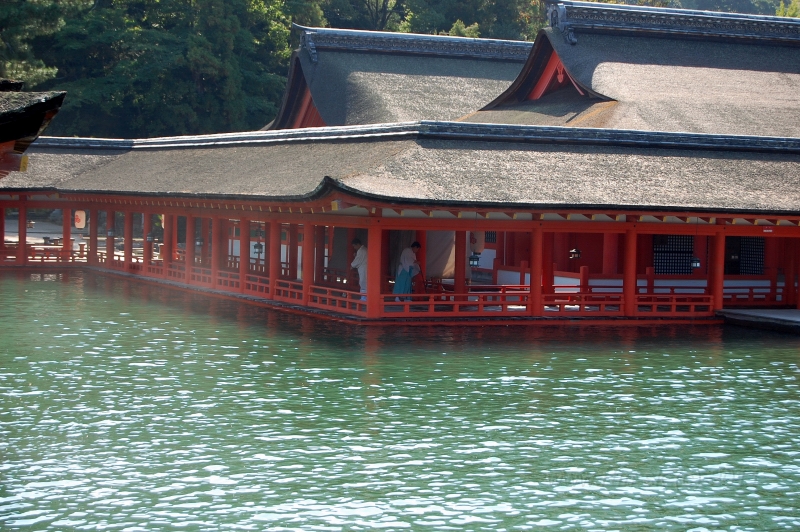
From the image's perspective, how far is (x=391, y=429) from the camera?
14.3 metres

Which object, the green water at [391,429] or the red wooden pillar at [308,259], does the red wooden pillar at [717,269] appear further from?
the red wooden pillar at [308,259]

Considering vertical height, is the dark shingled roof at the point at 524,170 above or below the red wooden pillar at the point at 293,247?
above

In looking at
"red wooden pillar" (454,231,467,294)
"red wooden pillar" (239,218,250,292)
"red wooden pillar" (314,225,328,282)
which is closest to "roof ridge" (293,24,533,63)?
"red wooden pillar" (314,225,328,282)

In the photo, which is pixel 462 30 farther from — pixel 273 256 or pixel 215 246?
pixel 273 256

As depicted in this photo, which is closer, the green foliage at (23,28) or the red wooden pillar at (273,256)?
the red wooden pillar at (273,256)

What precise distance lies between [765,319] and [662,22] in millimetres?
15102

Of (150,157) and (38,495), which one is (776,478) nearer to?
(38,495)

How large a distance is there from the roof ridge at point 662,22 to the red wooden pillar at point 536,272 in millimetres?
12972

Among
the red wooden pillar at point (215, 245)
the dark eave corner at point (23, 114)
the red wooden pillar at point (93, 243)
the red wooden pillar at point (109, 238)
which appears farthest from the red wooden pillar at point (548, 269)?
the dark eave corner at point (23, 114)

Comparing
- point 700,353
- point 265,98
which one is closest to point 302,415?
point 700,353

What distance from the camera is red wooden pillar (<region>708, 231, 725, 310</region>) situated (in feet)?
85.5

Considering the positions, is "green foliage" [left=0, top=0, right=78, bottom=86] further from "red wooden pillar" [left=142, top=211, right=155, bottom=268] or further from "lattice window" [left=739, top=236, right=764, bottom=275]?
"lattice window" [left=739, top=236, right=764, bottom=275]

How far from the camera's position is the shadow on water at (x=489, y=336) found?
21141 millimetres

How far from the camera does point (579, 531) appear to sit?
1035 centimetres
